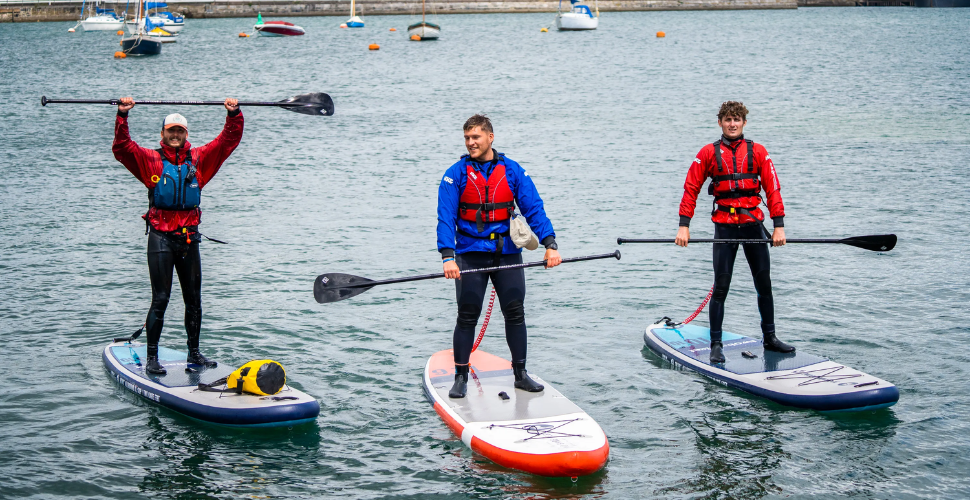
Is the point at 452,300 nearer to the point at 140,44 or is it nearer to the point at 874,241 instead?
the point at 874,241

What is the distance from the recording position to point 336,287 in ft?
28.9

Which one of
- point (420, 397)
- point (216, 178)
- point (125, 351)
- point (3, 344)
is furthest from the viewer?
point (216, 178)

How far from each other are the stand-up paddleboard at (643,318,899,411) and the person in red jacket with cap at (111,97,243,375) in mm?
5109

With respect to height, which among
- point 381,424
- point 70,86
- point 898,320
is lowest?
point 381,424

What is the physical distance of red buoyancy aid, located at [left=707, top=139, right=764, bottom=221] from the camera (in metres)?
9.33

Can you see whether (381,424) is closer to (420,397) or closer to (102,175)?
(420,397)

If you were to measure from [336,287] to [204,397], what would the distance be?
1.59 meters

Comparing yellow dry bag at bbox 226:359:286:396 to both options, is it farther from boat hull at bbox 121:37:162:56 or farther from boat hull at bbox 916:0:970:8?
boat hull at bbox 916:0:970:8

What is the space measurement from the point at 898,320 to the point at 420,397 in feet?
21.0

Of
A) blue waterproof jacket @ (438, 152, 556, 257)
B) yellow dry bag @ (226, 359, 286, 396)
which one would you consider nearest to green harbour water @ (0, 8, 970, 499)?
yellow dry bag @ (226, 359, 286, 396)

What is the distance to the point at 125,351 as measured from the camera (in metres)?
10.4

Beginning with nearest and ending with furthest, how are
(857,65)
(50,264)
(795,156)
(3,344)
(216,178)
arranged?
(3,344) < (50,264) < (216,178) < (795,156) < (857,65)

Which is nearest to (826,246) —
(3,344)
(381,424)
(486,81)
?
(381,424)

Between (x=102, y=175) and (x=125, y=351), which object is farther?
(x=102, y=175)
